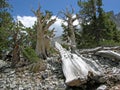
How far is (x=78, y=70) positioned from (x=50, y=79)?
1414 mm

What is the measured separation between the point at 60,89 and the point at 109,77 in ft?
5.62

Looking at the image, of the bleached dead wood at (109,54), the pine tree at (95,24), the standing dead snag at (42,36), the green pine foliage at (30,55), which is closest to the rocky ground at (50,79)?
the bleached dead wood at (109,54)

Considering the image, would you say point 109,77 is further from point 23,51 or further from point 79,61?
point 23,51

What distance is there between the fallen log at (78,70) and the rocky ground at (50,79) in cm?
30

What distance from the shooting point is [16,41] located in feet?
44.7

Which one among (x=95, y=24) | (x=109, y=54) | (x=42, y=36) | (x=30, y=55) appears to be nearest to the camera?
(x=109, y=54)

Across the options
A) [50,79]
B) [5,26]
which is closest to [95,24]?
[5,26]

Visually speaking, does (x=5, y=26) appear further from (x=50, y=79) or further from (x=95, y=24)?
(x=95, y=24)

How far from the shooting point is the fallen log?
8.76 m

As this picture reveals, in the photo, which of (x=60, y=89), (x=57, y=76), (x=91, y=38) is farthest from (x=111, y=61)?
(x=91, y=38)

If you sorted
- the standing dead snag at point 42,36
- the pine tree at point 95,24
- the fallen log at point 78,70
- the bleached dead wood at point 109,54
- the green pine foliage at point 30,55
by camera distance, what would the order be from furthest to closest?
1. the pine tree at point 95,24
2. the standing dead snag at point 42,36
3. the green pine foliage at point 30,55
4. the bleached dead wood at point 109,54
5. the fallen log at point 78,70

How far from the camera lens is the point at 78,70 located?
9.54m

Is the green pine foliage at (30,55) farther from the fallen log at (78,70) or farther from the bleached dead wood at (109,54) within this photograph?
the bleached dead wood at (109,54)

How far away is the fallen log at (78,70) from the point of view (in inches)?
345
